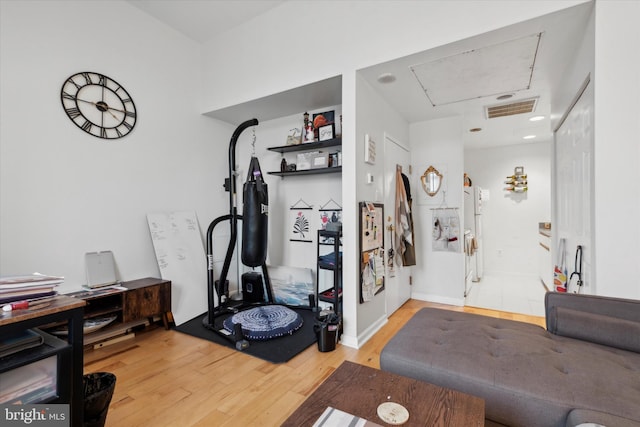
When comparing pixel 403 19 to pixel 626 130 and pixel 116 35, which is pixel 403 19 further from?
pixel 116 35

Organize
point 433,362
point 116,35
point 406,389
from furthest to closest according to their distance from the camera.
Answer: point 116,35 → point 433,362 → point 406,389

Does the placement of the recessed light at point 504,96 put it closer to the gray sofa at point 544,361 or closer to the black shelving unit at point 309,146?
the black shelving unit at point 309,146

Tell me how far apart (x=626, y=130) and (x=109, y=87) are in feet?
13.1

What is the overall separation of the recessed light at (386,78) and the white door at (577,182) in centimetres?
140

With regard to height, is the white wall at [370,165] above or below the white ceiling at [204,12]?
below

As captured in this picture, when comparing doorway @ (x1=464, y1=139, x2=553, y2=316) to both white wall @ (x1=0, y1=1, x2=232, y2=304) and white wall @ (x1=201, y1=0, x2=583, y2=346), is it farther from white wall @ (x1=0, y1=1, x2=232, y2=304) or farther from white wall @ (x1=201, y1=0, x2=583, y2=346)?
white wall @ (x1=0, y1=1, x2=232, y2=304)

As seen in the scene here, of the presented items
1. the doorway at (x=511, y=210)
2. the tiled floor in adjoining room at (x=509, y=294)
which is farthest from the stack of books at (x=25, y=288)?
the doorway at (x=511, y=210)

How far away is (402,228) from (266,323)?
1.91m

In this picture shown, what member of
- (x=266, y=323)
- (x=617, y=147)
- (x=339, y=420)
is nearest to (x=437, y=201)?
(x=617, y=147)

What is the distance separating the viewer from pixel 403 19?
233 centimetres

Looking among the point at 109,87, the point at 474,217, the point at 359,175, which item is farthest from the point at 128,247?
the point at 474,217

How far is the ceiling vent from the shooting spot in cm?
332

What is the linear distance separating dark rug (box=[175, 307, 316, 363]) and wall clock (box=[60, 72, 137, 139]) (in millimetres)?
2045

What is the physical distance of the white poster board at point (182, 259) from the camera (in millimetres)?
3117
